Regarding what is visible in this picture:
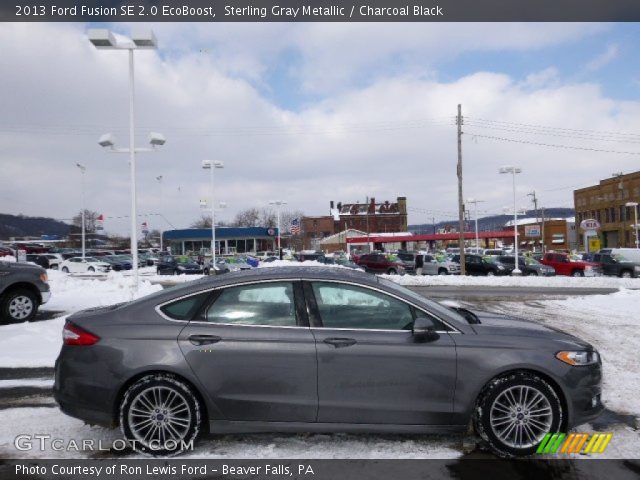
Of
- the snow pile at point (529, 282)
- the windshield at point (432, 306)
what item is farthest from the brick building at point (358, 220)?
the windshield at point (432, 306)

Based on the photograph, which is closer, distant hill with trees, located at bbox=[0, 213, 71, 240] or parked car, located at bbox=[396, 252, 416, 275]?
parked car, located at bbox=[396, 252, 416, 275]

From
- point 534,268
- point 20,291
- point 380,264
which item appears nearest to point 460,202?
point 534,268

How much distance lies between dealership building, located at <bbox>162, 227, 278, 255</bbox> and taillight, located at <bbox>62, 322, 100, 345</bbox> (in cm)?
7807

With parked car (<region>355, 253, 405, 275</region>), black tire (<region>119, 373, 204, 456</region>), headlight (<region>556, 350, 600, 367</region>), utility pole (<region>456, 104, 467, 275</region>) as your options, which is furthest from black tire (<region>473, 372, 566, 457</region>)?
parked car (<region>355, 253, 405, 275</region>)

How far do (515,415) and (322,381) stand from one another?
1.56m

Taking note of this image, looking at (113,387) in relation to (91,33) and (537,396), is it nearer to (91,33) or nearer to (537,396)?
(537,396)

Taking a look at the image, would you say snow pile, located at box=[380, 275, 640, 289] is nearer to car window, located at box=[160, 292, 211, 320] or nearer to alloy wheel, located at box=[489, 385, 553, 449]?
alloy wheel, located at box=[489, 385, 553, 449]

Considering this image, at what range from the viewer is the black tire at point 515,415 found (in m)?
3.98

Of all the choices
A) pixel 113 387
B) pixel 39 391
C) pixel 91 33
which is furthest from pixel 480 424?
pixel 91 33

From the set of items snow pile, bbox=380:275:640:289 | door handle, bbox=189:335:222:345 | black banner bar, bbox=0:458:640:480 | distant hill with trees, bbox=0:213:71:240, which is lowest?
snow pile, bbox=380:275:640:289

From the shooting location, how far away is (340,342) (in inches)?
157

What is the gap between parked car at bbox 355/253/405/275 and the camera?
118ft

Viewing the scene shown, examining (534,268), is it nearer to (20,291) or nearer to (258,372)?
(20,291)

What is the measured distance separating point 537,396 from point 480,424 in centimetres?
51
